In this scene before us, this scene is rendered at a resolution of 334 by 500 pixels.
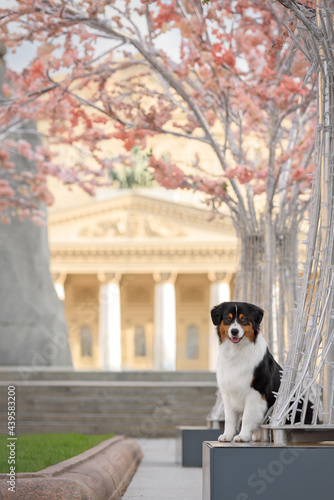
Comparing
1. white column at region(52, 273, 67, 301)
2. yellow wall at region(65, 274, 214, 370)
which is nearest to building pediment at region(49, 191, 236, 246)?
white column at region(52, 273, 67, 301)

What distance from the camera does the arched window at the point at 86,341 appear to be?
188 feet

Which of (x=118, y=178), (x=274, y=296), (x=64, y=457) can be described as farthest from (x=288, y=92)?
(x=118, y=178)

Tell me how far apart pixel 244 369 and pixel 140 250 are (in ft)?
157

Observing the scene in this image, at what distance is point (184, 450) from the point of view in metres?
8.83

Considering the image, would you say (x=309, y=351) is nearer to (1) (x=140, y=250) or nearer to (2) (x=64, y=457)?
(2) (x=64, y=457)

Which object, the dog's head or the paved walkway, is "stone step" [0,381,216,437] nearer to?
the paved walkway

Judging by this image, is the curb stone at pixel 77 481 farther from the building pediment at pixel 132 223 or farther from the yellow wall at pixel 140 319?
the yellow wall at pixel 140 319

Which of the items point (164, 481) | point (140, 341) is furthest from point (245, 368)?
point (140, 341)

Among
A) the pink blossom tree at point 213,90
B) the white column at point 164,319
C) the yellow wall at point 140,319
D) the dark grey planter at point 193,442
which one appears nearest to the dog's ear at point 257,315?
the dark grey planter at point 193,442

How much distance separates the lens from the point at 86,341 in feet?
191

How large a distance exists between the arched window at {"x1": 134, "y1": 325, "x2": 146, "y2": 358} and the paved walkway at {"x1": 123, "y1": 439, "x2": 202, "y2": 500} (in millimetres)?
46382

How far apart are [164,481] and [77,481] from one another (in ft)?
10.5

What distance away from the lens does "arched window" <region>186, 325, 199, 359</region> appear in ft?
191

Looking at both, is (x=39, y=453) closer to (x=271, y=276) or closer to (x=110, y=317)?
(x=271, y=276)
